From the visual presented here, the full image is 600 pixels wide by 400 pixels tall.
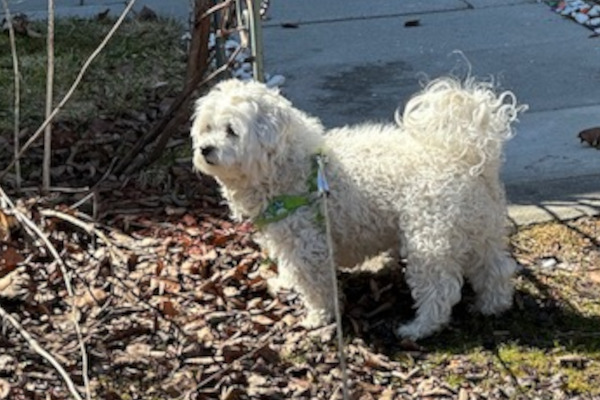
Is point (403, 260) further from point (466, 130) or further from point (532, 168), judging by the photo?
point (532, 168)

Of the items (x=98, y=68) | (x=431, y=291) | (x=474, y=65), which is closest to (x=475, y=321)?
(x=431, y=291)

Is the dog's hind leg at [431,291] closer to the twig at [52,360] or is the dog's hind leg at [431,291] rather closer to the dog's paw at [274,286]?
the dog's paw at [274,286]

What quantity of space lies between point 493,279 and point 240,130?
121cm

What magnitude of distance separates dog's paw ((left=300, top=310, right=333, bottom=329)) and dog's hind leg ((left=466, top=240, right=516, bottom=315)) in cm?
62

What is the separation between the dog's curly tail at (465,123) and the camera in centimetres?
488

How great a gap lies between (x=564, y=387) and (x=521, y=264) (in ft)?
3.39

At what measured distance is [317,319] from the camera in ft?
16.6

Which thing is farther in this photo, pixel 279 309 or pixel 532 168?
pixel 532 168

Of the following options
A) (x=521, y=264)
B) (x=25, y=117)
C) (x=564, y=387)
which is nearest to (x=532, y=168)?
(x=521, y=264)

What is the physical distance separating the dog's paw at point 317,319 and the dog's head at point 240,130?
0.61 metres

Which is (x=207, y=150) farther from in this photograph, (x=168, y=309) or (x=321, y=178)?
(x=168, y=309)

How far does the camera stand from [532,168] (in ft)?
21.0

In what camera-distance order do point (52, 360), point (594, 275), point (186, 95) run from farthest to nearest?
point (186, 95), point (594, 275), point (52, 360)

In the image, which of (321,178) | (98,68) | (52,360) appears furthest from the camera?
(98,68)
